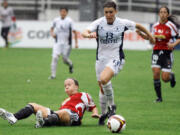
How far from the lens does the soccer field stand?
9477 millimetres

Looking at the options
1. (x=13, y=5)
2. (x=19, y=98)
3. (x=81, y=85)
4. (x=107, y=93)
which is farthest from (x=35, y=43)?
(x=107, y=93)

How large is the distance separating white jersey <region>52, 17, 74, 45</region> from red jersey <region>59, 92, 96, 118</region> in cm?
1049

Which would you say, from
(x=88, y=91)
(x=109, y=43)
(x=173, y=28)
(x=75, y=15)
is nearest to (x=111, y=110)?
(x=109, y=43)

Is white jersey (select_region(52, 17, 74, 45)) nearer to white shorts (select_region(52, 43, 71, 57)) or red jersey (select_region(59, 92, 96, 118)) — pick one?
white shorts (select_region(52, 43, 71, 57))

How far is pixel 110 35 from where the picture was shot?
408 inches

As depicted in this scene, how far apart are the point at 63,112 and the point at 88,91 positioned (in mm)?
6676

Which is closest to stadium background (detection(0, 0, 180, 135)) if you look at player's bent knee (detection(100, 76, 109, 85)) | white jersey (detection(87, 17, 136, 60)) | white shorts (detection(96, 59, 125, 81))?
player's bent knee (detection(100, 76, 109, 85))

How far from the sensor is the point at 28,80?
729 inches

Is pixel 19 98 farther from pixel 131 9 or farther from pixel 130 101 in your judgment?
pixel 131 9

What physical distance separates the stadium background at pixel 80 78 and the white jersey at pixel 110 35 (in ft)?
4.42

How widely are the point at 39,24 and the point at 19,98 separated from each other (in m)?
21.2

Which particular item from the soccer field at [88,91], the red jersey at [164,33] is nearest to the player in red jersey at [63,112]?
the soccer field at [88,91]

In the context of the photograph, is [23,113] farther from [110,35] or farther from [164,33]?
[164,33]

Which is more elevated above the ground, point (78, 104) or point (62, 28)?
point (78, 104)
